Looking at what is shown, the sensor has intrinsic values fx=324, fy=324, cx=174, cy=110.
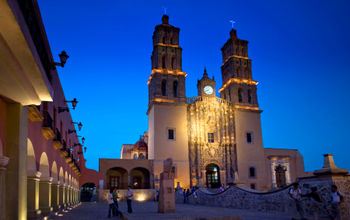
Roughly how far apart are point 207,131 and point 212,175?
187 inches

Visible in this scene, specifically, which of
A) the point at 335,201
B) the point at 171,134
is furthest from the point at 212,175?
the point at 335,201

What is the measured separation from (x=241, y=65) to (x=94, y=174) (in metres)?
21.3

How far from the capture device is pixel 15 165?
254 inches

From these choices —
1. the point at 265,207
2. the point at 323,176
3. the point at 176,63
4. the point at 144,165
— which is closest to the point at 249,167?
the point at 144,165

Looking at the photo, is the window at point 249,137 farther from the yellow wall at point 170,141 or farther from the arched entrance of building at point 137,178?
the arched entrance of building at point 137,178

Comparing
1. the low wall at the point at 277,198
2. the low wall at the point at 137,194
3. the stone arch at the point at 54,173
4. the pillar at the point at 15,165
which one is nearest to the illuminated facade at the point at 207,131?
the low wall at the point at 137,194

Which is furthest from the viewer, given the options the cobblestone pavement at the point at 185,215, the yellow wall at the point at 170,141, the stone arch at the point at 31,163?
the yellow wall at the point at 170,141

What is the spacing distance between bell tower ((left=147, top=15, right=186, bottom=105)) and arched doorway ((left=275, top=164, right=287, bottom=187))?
45.0 ft

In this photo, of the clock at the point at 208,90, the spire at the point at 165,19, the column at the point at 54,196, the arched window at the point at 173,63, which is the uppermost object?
the spire at the point at 165,19

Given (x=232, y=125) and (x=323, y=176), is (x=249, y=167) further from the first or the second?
(x=323, y=176)

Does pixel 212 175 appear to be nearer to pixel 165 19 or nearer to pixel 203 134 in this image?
pixel 203 134

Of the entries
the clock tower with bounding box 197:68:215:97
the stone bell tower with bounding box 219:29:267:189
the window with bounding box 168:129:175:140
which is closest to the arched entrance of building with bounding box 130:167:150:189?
the window with bounding box 168:129:175:140

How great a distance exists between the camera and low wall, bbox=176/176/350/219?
375 inches

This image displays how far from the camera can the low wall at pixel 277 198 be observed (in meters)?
9.52
